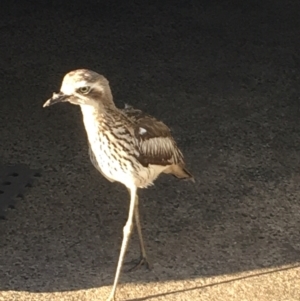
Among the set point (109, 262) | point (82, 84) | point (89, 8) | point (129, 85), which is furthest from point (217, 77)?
point (82, 84)

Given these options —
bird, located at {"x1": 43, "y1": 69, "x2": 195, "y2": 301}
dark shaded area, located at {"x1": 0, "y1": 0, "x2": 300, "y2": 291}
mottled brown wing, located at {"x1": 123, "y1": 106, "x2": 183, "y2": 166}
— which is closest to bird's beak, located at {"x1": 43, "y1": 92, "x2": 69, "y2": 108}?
bird, located at {"x1": 43, "y1": 69, "x2": 195, "y2": 301}

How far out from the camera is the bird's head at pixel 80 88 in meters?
2.42

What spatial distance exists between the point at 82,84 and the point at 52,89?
5.47ft

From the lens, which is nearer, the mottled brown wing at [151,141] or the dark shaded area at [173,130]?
the mottled brown wing at [151,141]

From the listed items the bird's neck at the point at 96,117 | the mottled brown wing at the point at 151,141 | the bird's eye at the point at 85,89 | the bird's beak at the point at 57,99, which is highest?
the bird's eye at the point at 85,89

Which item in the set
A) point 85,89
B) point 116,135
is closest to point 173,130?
point 116,135

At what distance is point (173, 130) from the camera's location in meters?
3.69

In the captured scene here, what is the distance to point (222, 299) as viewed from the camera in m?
2.71

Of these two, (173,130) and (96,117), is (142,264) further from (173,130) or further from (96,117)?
(173,130)

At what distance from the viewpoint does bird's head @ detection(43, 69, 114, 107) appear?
2424 millimetres

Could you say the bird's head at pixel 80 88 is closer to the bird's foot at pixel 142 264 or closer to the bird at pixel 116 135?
the bird at pixel 116 135

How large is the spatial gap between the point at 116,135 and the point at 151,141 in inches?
5.8

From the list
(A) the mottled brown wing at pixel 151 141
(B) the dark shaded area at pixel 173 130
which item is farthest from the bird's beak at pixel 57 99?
(B) the dark shaded area at pixel 173 130

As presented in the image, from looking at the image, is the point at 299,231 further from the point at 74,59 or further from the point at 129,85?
the point at 74,59
